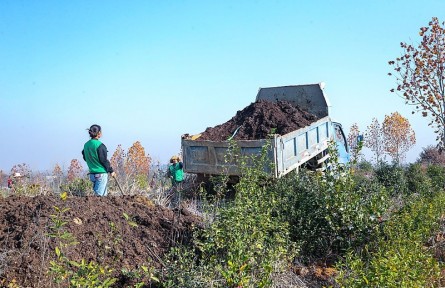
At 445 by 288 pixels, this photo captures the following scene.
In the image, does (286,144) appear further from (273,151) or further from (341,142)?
(341,142)

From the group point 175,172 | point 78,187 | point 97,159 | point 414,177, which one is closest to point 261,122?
point 175,172

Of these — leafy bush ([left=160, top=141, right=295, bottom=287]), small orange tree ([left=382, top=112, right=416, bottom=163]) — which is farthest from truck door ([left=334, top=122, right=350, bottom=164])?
small orange tree ([left=382, top=112, right=416, bottom=163])

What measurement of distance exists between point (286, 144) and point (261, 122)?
1061mm

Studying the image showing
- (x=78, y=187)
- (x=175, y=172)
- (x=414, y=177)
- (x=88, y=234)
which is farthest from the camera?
(x=414, y=177)

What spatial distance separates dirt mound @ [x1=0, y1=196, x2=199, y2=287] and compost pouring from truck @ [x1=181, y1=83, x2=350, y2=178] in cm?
233

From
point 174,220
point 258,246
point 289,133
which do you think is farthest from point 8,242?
point 289,133

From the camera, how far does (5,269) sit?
16.2ft

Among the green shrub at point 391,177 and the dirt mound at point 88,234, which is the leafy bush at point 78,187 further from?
the green shrub at point 391,177

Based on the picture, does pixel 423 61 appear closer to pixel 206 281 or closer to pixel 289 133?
pixel 289 133

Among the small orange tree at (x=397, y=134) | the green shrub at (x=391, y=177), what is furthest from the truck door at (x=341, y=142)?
the small orange tree at (x=397, y=134)

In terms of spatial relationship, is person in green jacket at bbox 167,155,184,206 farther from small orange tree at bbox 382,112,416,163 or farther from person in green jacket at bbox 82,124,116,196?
small orange tree at bbox 382,112,416,163

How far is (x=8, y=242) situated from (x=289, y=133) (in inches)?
230

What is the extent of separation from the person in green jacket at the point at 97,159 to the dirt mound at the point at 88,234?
1557 mm

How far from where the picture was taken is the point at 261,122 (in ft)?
34.0
